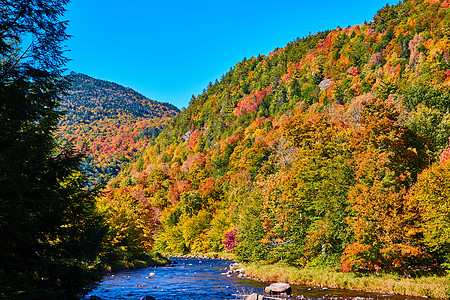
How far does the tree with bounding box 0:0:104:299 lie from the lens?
10680 mm

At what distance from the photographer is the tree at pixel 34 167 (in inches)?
420

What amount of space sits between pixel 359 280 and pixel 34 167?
84.3ft

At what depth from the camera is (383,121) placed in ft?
96.0

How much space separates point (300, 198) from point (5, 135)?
103 feet

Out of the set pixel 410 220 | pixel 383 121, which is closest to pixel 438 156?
pixel 383 121

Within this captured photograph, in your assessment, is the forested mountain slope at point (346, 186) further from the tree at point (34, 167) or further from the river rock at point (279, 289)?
the tree at point (34, 167)

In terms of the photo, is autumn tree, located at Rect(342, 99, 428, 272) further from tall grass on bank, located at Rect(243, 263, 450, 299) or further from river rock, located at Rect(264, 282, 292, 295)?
river rock, located at Rect(264, 282, 292, 295)

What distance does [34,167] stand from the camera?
11.8 m

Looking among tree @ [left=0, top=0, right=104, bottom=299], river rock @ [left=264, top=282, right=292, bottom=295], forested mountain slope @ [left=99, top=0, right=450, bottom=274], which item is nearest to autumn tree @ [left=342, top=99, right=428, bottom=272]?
forested mountain slope @ [left=99, top=0, right=450, bottom=274]

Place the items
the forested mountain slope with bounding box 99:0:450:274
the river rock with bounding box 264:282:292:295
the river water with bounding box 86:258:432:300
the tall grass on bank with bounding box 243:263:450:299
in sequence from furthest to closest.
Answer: the forested mountain slope with bounding box 99:0:450:274 < the river rock with bounding box 264:282:292:295 < the river water with bounding box 86:258:432:300 < the tall grass on bank with bounding box 243:263:450:299

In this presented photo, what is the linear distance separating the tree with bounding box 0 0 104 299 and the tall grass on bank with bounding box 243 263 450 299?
821 inches

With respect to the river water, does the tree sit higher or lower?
higher

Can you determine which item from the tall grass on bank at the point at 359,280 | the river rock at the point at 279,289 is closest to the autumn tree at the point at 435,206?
the tall grass on bank at the point at 359,280

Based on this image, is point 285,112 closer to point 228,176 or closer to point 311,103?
point 311,103
